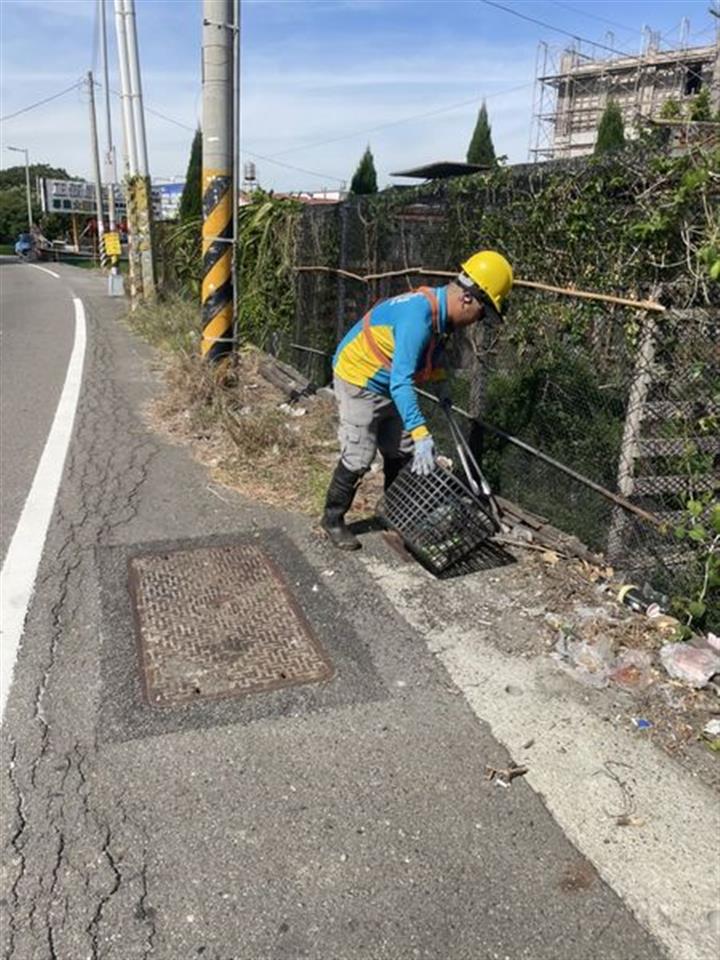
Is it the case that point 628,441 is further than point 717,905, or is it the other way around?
point 628,441

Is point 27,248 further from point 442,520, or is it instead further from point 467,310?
point 442,520

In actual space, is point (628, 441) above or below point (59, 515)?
above

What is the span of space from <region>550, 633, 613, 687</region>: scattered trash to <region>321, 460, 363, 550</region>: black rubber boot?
1482mm

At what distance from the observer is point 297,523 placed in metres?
5.00

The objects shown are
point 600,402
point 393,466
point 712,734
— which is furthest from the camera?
point 393,466

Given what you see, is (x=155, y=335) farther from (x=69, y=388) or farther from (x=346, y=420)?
(x=346, y=420)

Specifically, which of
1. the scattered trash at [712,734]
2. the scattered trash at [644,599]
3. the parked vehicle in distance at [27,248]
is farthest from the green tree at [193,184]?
the parked vehicle in distance at [27,248]

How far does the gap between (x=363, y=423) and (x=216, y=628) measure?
155 centimetres

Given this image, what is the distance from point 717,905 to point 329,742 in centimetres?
136

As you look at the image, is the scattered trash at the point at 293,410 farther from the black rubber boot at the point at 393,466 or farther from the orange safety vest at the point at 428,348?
the orange safety vest at the point at 428,348

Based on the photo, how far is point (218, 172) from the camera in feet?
24.9

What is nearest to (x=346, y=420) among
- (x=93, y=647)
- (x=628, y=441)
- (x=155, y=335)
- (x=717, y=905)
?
(x=628, y=441)

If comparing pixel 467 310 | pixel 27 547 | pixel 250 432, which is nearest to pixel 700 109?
pixel 467 310

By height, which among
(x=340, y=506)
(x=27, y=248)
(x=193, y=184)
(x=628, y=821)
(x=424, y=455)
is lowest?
(x=628, y=821)
